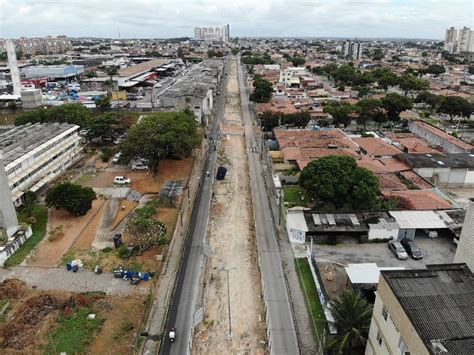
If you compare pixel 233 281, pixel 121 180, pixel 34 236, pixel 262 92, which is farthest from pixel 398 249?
pixel 262 92

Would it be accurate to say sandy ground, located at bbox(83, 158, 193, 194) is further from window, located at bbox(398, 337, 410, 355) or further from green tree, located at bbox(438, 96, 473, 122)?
green tree, located at bbox(438, 96, 473, 122)

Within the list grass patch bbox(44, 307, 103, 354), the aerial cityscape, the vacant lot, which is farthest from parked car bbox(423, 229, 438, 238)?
grass patch bbox(44, 307, 103, 354)

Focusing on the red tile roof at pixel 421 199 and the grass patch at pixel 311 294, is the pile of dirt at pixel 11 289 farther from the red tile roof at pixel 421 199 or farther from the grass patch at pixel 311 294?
the red tile roof at pixel 421 199

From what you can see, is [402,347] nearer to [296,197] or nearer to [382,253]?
[382,253]

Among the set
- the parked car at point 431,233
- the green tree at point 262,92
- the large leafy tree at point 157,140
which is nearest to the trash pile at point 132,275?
the large leafy tree at point 157,140

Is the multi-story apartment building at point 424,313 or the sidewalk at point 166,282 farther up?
Answer: the multi-story apartment building at point 424,313

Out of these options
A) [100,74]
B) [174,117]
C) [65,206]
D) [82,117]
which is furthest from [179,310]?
[100,74]
